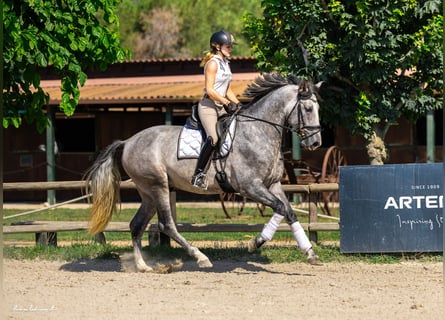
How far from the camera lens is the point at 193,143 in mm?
10672

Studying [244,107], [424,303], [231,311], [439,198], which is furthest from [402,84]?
[231,311]

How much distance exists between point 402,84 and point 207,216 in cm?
713

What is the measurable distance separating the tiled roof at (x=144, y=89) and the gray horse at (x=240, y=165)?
436 inches

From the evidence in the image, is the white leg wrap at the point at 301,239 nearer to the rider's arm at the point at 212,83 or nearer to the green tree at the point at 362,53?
the rider's arm at the point at 212,83

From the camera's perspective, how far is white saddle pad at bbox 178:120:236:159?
10531 mm

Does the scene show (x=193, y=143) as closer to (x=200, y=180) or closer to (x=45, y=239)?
(x=200, y=180)

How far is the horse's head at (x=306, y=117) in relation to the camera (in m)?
10.3

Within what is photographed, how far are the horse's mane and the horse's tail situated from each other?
2.04 metres

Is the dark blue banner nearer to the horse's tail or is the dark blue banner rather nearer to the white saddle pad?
the white saddle pad

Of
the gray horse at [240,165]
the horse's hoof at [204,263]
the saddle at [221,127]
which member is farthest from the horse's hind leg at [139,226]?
the saddle at [221,127]

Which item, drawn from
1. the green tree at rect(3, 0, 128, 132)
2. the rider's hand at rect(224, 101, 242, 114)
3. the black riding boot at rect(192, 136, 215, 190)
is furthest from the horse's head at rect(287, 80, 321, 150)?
the green tree at rect(3, 0, 128, 132)

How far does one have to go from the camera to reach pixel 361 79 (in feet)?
45.1

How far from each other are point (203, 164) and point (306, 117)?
1.39m

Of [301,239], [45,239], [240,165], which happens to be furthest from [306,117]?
[45,239]
